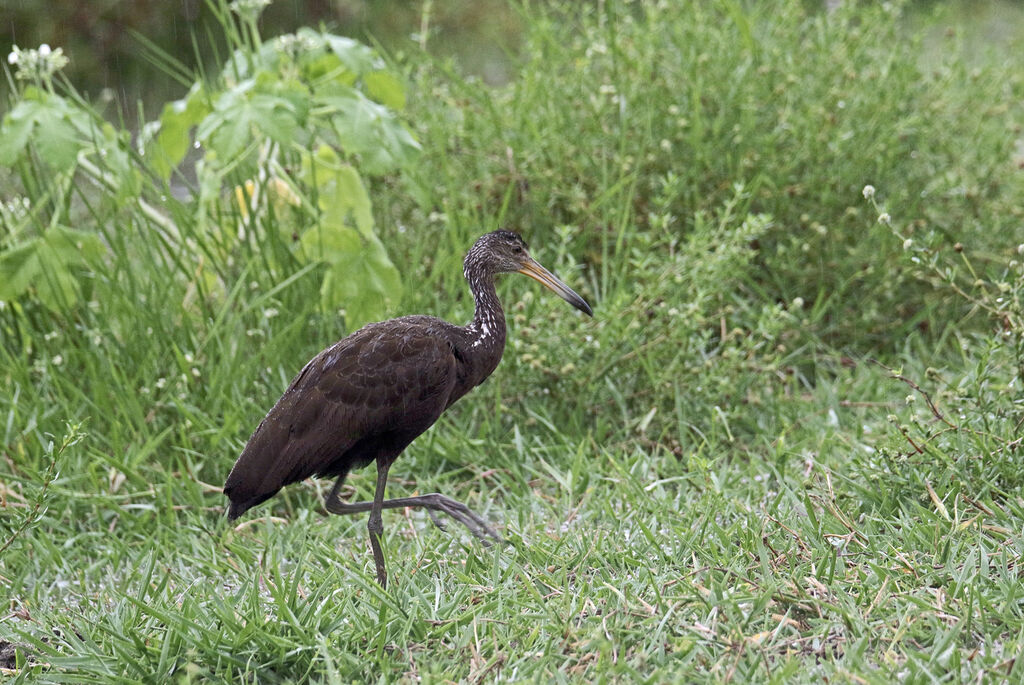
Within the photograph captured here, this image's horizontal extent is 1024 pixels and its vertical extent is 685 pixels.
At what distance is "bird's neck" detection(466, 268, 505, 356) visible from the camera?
3.63 metres

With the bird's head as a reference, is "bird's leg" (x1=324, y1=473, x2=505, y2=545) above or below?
below

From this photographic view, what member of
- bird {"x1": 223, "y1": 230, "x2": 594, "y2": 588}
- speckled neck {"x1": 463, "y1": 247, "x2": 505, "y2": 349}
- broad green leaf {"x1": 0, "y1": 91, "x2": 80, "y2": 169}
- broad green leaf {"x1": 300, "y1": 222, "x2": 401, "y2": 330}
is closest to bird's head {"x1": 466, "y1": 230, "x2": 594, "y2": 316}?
speckled neck {"x1": 463, "y1": 247, "x2": 505, "y2": 349}

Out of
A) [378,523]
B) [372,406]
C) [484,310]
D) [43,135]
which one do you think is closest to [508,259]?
[484,310]

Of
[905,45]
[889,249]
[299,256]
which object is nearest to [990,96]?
[905,45]

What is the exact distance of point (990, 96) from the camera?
5.95 metres

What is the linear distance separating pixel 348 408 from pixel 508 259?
710mm

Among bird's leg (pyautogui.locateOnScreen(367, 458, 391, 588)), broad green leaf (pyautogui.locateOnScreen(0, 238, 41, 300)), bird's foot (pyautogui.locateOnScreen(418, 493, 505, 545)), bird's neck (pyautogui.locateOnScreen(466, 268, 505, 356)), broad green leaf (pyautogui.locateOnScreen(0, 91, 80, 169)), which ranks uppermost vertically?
broad green leaf (pyautogui.locateOnScreen(0, 91, 80, 169))

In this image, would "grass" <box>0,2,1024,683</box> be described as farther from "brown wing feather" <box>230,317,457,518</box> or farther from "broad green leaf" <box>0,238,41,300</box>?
"brown wing feather" <box>230,317,457,518</box>

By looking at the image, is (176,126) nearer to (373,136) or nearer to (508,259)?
(373,136)

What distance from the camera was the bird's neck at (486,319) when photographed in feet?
11.9

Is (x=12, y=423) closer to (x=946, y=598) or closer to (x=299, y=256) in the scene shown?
(x=299, y=256)

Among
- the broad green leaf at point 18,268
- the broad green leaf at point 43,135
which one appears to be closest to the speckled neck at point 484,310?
the broad green leaf at point 43,135

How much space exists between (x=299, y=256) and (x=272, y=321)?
11.6 inches

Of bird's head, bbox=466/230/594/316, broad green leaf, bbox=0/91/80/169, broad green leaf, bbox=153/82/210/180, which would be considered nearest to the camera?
bird's head, bbox=466/230/594/316
